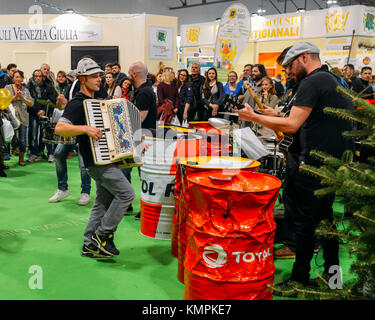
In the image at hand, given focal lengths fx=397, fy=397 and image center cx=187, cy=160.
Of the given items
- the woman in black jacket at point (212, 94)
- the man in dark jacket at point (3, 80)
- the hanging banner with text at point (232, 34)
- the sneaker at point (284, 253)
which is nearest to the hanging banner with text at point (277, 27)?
the woman in black jacket at point (212, 94)

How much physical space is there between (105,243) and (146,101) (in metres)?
1.62

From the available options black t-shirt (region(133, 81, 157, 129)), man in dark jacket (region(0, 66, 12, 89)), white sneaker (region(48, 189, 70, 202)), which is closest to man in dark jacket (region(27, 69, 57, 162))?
man in dark jacket (region(0, 66, 12, 89))

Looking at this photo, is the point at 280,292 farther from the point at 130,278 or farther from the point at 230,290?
the point at 130,278

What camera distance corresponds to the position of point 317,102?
9.05 ft

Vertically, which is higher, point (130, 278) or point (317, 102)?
point (317, 102)

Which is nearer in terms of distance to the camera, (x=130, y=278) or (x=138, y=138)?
(x=130, y=278)

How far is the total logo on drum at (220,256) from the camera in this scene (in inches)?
97.4

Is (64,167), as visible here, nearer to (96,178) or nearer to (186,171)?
(96,178)

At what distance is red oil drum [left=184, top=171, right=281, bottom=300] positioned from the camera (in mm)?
2451

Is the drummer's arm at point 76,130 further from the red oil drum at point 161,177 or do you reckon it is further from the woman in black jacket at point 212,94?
the woman in black jacket at point 212,94

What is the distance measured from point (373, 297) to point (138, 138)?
2638 mm

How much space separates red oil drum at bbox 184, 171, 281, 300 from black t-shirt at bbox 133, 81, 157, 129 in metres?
2.01

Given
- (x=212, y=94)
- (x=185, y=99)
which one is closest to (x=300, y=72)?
(x=212, y=94)
